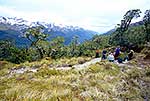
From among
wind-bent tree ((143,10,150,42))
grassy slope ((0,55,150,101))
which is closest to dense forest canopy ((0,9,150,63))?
wind-bent tree ((143,10,150,42))

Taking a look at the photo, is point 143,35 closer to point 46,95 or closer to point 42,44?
point 42,44

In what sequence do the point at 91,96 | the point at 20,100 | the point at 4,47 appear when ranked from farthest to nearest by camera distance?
the point at 4,47 < the point at 91,96 < the point at 20,100

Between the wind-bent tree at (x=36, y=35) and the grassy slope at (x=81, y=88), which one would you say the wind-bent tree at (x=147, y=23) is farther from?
the grassy slope at (x=81, y=88)

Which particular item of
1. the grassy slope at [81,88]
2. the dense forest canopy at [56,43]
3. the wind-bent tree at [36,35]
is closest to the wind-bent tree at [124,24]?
the dense forest canopy at [56,43]

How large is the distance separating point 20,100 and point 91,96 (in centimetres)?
358

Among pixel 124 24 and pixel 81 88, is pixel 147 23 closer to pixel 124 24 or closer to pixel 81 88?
pixel 124 24

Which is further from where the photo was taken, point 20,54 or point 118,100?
point 20,54

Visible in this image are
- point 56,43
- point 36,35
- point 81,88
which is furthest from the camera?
point 56,43

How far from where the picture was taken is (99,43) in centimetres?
10294

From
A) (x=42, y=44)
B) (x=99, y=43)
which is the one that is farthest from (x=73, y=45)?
(x=42, y=44)

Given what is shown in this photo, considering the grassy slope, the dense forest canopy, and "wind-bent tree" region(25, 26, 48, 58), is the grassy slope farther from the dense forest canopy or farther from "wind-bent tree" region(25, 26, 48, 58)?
"wind-bent tree" region(25, 26, 48, 58)

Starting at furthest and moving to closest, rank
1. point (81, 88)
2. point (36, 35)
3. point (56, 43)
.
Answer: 1. point (56, 43)
2. point (36, 35)
3. point (81, 88)

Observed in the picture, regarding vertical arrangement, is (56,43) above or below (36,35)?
below

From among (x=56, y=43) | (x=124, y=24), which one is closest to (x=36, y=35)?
(x=56, y=43)
